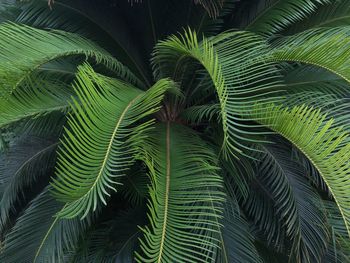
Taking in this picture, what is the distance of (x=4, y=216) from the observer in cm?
178

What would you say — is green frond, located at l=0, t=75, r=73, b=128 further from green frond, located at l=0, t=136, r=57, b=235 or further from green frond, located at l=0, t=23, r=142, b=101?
green frond, located at l=0, t=136, r=57, b=235

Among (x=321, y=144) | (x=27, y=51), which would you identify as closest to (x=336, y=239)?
(x=321, y=144)

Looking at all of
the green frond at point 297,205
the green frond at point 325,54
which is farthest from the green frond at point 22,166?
the green frond at point 325,54

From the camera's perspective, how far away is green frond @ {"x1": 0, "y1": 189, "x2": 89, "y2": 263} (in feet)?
5.43

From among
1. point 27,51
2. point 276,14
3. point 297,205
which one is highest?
point 276,14

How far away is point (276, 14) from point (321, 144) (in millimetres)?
922

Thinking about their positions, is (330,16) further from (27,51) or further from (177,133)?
(27,51)

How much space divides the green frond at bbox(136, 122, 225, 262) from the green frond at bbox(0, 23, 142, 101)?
429 millimetres

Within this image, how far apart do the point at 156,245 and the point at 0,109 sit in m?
0.64

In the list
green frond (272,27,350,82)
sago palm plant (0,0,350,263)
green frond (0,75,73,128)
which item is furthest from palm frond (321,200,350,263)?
green frond (0,75,73,128)

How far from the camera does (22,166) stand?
1.84 metres

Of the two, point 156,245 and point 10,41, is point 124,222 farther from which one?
point 10,41

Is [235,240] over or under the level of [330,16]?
under

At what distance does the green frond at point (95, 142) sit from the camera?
1.09 m
